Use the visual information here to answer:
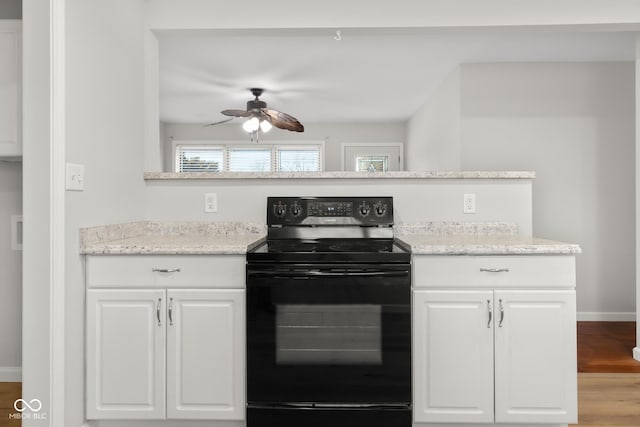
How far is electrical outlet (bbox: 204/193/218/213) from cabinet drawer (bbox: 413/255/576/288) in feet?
3.94

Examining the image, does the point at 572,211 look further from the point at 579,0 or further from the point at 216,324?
the point at 216,324

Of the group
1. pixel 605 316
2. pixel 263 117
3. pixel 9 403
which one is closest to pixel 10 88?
pixel 9 403

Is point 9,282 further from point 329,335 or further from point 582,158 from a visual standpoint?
point 582,158

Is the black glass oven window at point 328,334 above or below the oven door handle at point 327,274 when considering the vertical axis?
below

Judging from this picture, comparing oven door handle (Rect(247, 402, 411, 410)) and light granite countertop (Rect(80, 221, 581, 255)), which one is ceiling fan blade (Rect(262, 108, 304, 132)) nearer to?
light granite countertop (Rect(80, 221, 581, 255))

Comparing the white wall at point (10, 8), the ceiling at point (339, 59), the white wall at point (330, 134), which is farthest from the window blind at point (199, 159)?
the white wall at point (10, 8)

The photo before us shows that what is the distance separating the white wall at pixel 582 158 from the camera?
4.03m

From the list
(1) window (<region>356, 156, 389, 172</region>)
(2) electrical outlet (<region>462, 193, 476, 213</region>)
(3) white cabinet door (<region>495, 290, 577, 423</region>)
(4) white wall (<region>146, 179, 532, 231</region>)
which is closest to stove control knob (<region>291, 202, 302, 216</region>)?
(4) white wall (<region>146, 179, 532, 231</region>)

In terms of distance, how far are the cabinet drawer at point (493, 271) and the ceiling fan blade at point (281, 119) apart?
3.14m

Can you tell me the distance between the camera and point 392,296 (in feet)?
5.95

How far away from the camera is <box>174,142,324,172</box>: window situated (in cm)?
734

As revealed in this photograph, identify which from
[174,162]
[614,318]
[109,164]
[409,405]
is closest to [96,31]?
[109,164]

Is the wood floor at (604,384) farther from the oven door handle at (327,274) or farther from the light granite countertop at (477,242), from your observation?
the oven door handle at (327,274)

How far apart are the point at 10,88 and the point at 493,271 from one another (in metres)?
2.17
